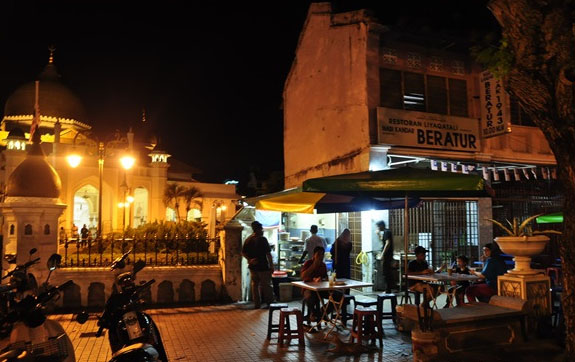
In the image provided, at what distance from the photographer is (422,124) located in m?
13.6

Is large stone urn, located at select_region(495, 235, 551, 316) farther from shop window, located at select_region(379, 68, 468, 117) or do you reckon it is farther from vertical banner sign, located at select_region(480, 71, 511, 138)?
vertical banner sign, located at select_region(480, 71, 511, 138)

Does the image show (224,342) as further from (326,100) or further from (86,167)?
(86,167)

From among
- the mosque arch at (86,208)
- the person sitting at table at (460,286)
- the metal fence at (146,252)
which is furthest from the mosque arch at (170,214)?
the person sitting at table at (460,286)

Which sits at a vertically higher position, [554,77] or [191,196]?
[191,196]

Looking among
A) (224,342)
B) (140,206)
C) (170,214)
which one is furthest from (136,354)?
(170,214)

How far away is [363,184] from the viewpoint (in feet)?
22.0

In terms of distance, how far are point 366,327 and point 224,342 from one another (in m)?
2.40

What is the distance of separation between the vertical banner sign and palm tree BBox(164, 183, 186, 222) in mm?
28736

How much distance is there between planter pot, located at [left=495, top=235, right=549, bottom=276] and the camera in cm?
646

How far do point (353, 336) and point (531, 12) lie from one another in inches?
204

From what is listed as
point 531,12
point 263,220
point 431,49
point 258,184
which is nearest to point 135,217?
point 258,184

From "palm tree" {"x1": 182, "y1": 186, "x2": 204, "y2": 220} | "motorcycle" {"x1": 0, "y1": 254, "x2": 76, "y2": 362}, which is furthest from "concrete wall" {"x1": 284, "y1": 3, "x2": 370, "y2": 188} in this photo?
"palm tree" {"x1": 182, "y1": 186, "x2": 204, "y2": 220}

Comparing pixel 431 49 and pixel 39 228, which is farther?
pixel 431 49

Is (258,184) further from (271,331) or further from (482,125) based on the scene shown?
(271,331)
